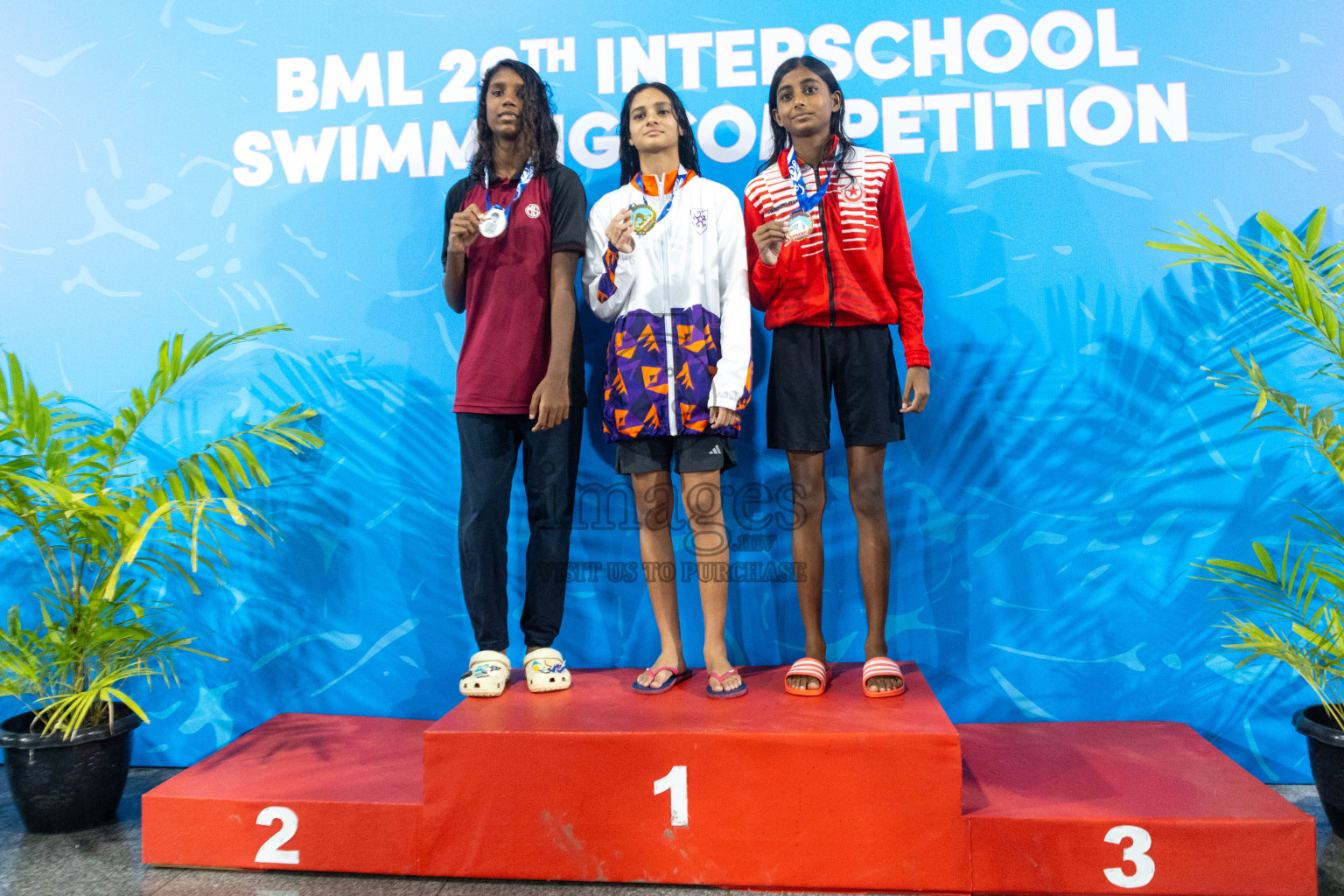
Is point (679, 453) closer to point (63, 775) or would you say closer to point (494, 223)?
point (494, 223)

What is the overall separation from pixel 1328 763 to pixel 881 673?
1.14 m

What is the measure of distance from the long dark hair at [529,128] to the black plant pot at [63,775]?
1889 mm

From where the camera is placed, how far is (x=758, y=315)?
269cm

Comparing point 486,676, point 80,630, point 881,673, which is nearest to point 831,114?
point 881,673

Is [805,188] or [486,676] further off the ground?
[805,188]

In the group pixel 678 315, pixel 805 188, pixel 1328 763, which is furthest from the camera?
pixel 805 188

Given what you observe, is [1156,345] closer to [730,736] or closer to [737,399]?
[737,399]

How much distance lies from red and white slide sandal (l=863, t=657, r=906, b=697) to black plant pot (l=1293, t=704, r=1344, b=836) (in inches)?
40.2

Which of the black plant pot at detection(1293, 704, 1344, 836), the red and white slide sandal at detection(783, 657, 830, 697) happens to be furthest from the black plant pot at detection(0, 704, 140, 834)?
the black plant pot at detection(1293, 704, 1344, 836)

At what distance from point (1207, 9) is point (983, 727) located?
7.47ft

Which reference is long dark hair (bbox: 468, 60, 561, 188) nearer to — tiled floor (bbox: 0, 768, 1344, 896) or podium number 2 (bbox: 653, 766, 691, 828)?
podium number 2 (bbox: 653, 766, 691, 828)

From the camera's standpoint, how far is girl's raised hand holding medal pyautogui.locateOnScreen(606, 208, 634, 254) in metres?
2.28

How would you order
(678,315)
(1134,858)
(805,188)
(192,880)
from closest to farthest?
(1134,858) < (192,880) < (678,315) < (805,188)

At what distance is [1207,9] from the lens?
8.36 ft
